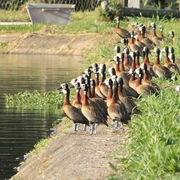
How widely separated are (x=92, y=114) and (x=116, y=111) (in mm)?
401

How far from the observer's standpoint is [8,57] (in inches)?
1467

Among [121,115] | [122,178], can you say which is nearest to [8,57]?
[121,115]

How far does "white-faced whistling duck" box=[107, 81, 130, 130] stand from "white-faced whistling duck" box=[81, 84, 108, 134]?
17cm

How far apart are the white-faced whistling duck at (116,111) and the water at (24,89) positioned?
1.73m

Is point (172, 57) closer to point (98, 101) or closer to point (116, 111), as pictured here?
point (98, 101)

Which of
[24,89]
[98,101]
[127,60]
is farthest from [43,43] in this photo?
[98,101]

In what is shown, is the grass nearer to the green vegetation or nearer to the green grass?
the green grass

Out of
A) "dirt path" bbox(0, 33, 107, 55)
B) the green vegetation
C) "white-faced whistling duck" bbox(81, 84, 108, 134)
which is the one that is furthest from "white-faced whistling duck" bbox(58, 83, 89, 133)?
"dirt path" bbox(0, 33, 107, 55)

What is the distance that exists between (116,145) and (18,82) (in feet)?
47.9

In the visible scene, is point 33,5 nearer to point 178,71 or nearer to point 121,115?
point 178,71

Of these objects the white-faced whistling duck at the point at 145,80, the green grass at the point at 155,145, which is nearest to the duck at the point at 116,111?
the green grass at the point at 155,145

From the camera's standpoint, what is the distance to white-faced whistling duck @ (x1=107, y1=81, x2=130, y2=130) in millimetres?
13109

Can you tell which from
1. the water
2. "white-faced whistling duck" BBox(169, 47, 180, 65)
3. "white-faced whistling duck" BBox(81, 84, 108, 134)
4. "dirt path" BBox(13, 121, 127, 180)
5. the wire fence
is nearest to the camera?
"dirt path" BBox(13, 121, 127, 180)

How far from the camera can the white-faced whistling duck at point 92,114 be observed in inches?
521
